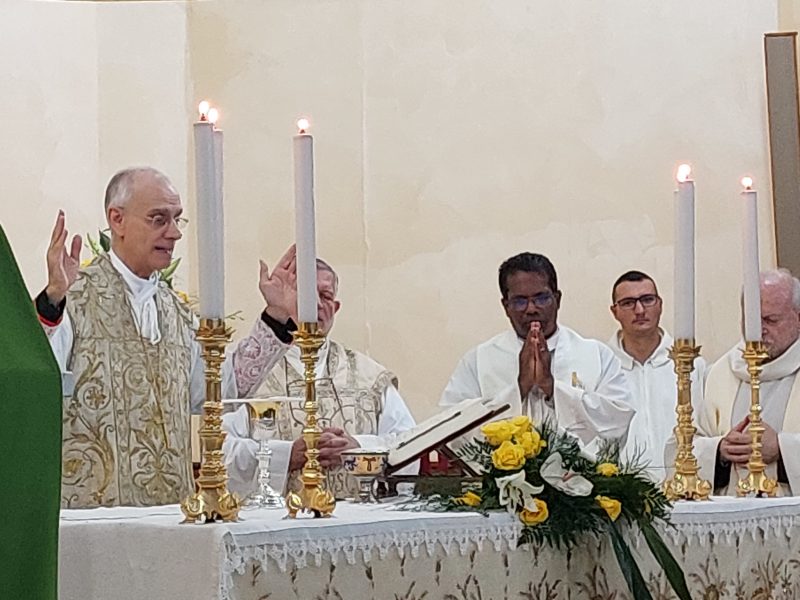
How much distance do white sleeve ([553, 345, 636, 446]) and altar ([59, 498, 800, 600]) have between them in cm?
142

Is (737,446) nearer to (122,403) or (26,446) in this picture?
(122,403)

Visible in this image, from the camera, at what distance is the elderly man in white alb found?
484cm

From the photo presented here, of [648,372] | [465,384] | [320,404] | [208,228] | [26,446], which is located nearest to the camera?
[26,446]

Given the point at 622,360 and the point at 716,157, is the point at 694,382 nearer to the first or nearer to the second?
the point at 622,360

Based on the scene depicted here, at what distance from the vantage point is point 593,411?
5.38m

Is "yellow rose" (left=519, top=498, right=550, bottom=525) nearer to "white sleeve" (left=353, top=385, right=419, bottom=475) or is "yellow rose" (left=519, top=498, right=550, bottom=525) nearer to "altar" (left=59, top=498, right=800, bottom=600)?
"altar" (left=59, top=498, right=800, bottom=600)

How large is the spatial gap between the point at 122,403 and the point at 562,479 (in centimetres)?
146

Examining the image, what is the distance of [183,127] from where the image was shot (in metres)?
8.73

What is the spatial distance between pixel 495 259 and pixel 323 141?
1.16m

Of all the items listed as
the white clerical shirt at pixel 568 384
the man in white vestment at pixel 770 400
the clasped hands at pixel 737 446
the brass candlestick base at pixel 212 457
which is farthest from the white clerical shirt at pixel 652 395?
the brass candlestick base at pixel 212 457

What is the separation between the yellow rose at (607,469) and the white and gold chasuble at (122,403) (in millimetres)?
1372

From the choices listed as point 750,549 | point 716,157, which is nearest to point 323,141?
point 716,157

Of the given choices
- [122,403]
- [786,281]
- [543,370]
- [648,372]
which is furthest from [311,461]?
[648,372]

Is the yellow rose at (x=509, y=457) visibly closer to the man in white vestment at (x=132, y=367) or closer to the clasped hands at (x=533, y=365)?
the man in white vestment at (x=132, y=367)
